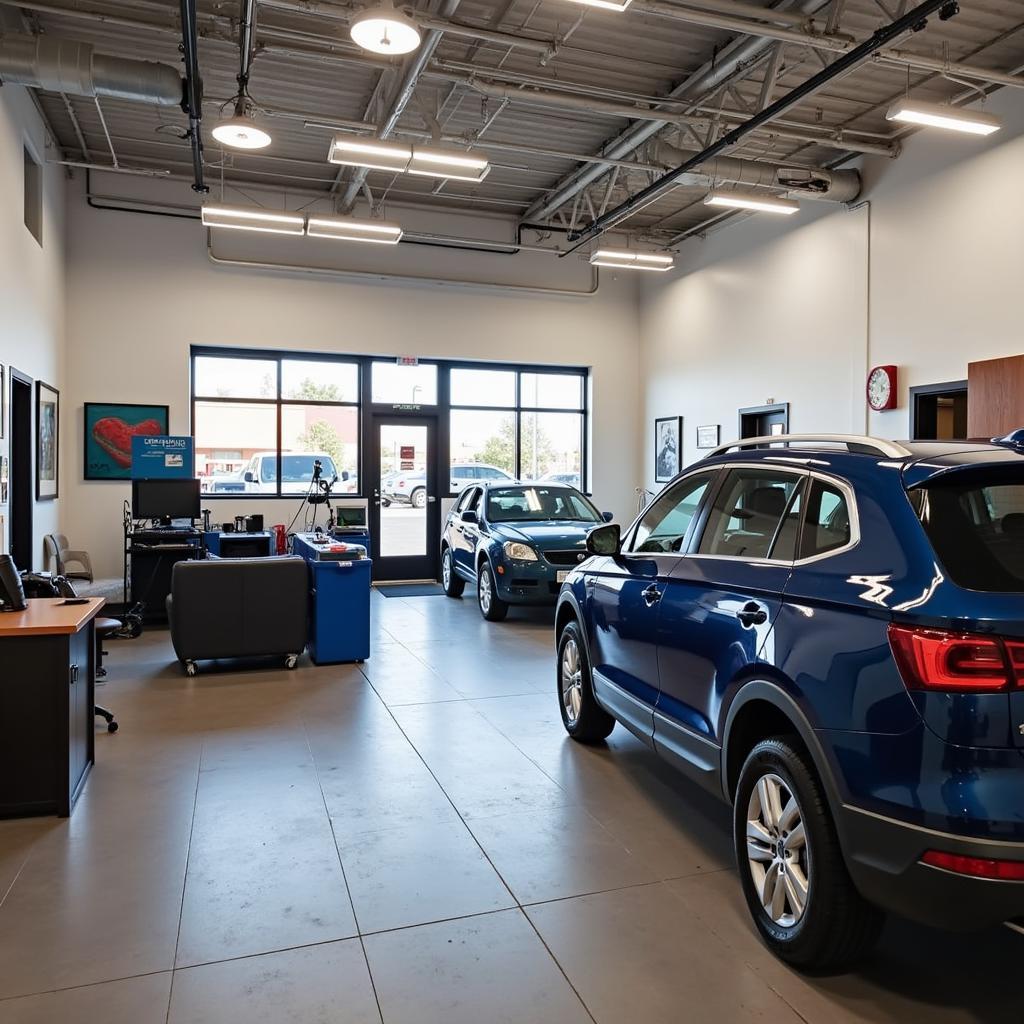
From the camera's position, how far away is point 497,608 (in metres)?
8.74

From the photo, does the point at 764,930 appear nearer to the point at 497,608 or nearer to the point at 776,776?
the point at 776,776

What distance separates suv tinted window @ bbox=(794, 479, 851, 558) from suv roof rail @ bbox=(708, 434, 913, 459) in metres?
0.17

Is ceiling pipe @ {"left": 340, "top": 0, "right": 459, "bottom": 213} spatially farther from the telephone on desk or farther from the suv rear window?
the suv rear window

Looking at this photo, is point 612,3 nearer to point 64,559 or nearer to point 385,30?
point 385,30

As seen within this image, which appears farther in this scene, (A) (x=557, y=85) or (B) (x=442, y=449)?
(B) (x=442, y=449)

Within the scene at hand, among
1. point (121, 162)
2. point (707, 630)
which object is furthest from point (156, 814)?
point (121, 162)

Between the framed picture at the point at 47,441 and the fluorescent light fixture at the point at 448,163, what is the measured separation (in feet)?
15.4

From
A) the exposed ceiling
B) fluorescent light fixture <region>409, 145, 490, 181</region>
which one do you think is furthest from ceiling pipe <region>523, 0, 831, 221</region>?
fluorescent light fixture <region>409, 145, 490, 181</region>

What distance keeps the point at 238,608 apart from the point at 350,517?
430cm

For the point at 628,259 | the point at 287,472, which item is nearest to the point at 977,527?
the point at 628,259

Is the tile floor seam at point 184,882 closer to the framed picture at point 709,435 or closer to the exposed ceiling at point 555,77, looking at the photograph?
the exposed ceiling at point 555,77

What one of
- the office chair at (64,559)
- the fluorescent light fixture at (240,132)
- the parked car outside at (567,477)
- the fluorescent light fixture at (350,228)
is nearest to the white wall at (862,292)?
the parked car outside at (567,477)

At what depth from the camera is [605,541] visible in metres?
3.96

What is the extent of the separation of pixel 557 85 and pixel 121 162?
610 cm
